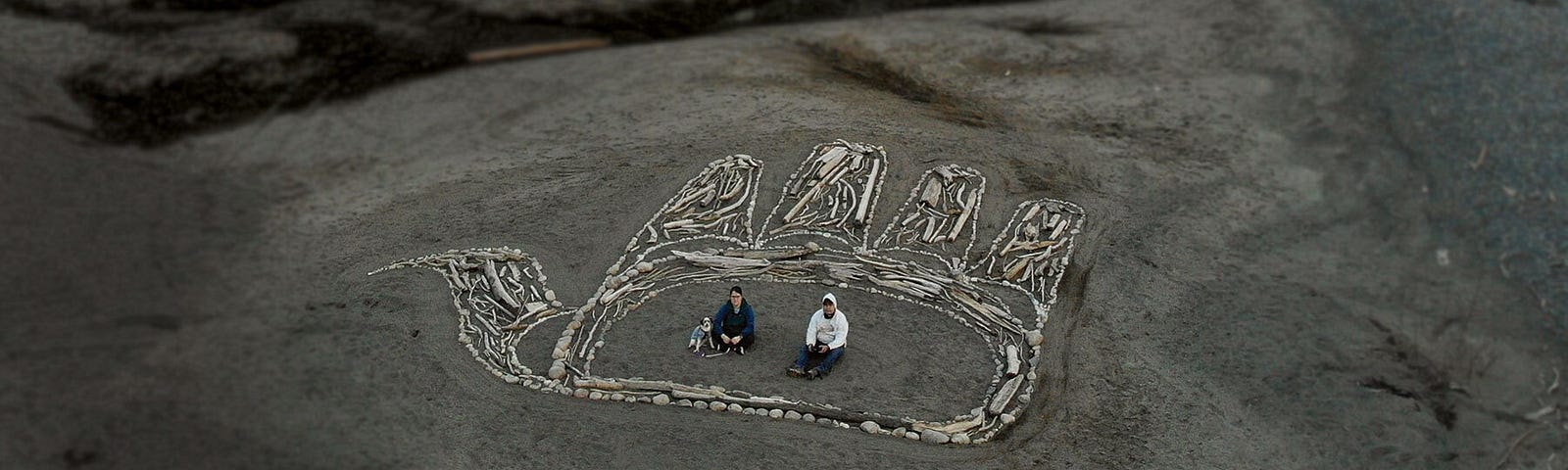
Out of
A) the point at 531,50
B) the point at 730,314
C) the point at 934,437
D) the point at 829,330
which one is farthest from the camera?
the point at 531,50

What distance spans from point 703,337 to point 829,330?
5.31ft

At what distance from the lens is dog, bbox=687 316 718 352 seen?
1316cm

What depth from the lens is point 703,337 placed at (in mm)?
13250

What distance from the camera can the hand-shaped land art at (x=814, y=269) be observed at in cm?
1259

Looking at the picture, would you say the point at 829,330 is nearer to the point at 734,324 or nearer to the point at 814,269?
the point at 734,324

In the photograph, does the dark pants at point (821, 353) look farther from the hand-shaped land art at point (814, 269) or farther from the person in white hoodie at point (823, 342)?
the hand-shaped land art at point (814, 269)

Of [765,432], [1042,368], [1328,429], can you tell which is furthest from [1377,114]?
[765,432]

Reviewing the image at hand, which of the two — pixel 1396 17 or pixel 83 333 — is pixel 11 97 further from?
pixel 1396 17

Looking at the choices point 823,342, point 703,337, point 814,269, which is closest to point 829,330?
point 823,342

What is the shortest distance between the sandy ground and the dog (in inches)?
13.0

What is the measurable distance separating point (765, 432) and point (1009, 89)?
9357 millimetres

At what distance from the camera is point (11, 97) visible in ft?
58.6

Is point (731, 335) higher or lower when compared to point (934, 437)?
higher

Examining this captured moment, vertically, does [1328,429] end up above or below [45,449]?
below
